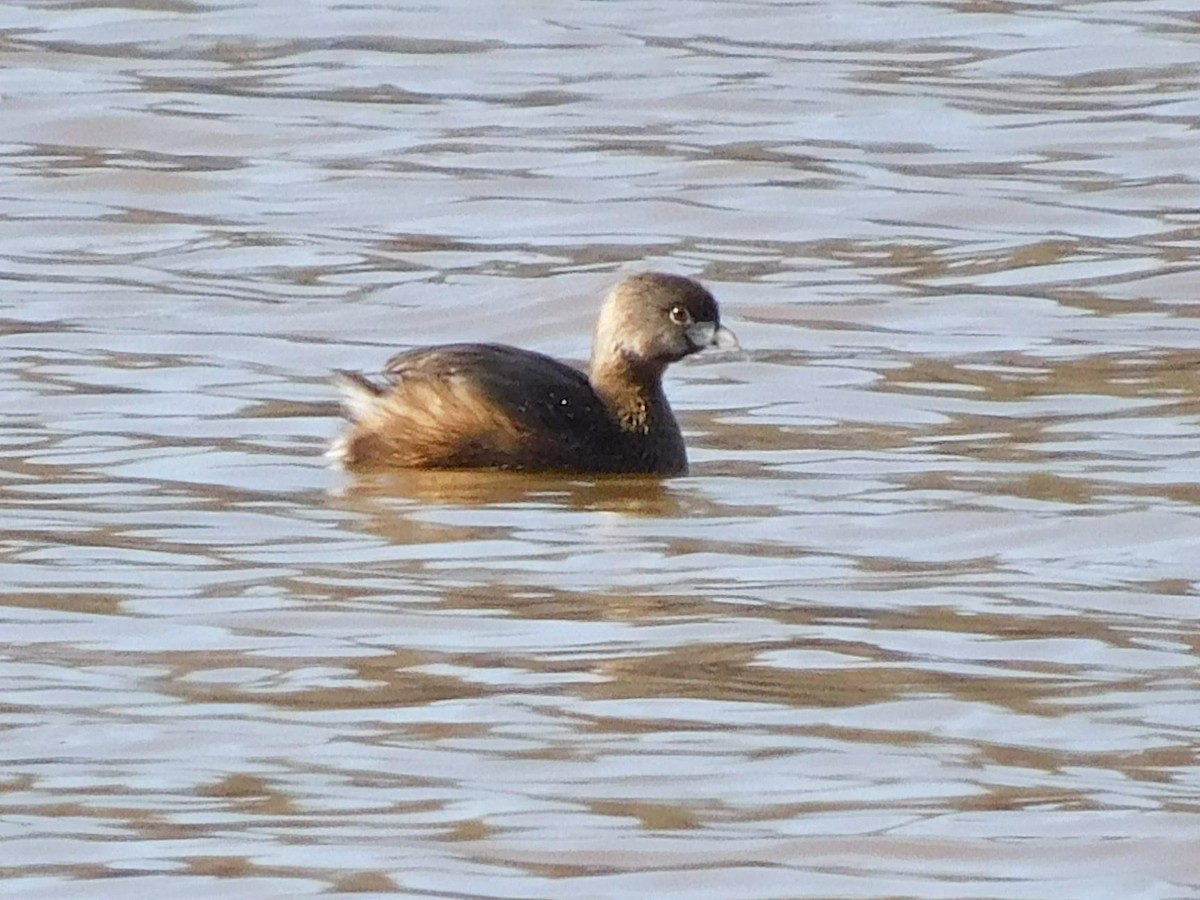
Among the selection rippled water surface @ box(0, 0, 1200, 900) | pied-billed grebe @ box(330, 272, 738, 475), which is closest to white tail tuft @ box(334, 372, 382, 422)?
pied-billed grebe @ box(330, 272, 738, 475)

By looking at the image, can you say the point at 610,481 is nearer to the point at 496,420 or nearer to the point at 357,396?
the point at 496,420

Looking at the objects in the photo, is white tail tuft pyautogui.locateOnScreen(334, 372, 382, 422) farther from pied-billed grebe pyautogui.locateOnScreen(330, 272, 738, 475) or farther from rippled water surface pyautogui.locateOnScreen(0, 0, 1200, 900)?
rippled water surface pyautogui.locateOnScreen(0, 0, 1200, 900)

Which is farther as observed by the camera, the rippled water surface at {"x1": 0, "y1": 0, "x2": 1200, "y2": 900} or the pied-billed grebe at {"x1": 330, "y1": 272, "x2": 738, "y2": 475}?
the pied-billed grebe at {"x1": 330, "y1": 272, "x2": 738, "y2": 475}

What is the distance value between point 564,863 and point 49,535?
2.67 m

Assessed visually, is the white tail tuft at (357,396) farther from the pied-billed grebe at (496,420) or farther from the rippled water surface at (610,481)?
the rippled water surface at (610,481)

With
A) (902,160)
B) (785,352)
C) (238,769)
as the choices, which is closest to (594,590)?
(238,769)

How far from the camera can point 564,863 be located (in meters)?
5.44

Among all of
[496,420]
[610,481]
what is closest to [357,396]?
[496,420]

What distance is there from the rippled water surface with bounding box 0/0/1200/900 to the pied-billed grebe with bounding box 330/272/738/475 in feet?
0.42

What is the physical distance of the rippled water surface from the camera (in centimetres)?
566

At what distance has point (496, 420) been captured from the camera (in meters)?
8.91

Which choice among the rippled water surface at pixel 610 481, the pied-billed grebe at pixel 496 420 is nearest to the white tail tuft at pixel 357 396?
the pied-billed grebe at pixel 496 420

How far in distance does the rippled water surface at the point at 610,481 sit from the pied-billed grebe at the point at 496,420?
13 cm

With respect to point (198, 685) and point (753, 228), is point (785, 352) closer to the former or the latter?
point (753, 228)
